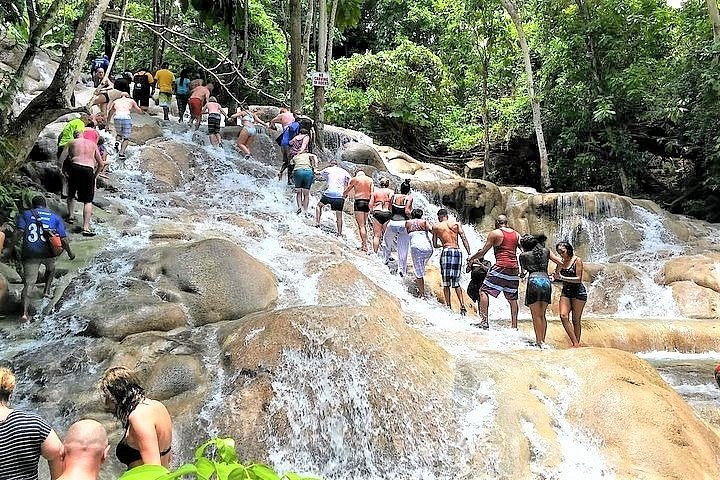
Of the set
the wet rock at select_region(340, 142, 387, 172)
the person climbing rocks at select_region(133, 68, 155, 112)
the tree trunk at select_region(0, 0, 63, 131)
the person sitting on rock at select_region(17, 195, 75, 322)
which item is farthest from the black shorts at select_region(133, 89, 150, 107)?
the person sitting on rock at select_region(17, 195, 75, 322)

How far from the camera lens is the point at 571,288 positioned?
8352 millimetres

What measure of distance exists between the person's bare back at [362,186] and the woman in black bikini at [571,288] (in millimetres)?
3602

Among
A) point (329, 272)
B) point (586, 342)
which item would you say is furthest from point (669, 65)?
point (329, 272)

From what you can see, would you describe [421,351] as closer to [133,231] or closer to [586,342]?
[586,342]

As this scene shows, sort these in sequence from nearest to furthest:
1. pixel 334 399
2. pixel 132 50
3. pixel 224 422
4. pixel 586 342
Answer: pixel 224 422 → pixel 334 399 → pixel 586 342 → pixel 132 50

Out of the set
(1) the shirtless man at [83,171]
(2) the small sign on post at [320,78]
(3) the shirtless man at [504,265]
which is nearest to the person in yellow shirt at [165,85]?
(2) the small sign on post at [320,78]

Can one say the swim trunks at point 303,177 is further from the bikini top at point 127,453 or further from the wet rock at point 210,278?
the bikini top at point 127,453

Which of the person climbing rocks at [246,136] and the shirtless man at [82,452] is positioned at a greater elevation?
the person climbing rocks at [246,136]

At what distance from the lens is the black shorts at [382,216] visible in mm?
10732

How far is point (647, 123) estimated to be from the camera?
2066 centimetres

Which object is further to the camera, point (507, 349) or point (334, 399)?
point (507, 349)

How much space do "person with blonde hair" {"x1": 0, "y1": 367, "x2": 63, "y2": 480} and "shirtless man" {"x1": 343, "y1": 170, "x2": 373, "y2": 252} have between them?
7.82 meters

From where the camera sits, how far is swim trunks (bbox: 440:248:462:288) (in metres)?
9.48

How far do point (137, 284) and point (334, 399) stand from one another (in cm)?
301
